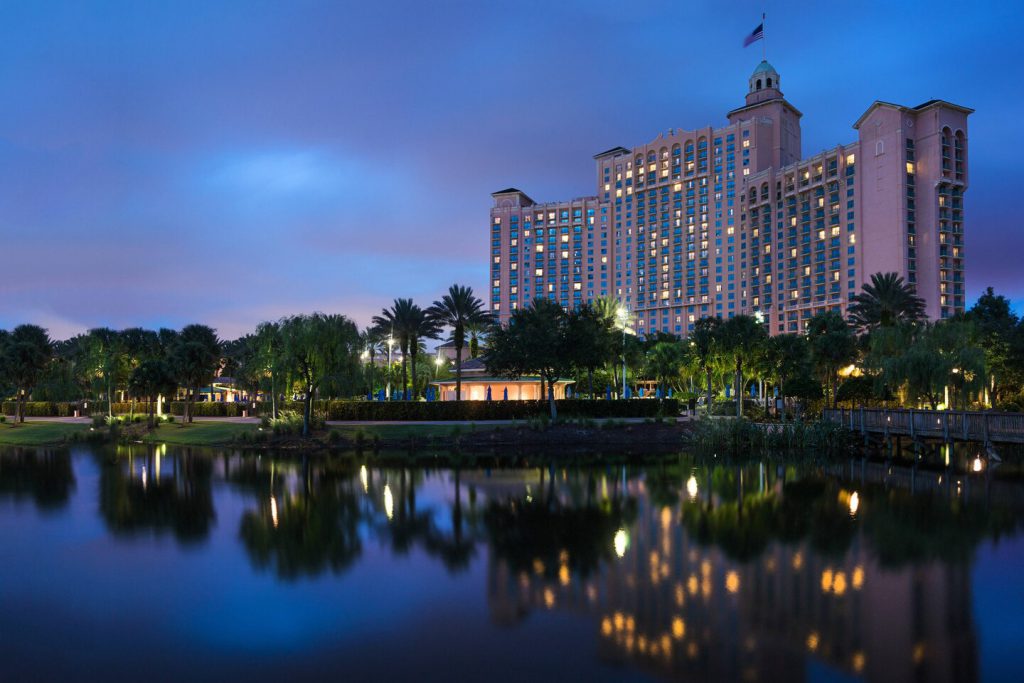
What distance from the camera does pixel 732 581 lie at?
12945 mm

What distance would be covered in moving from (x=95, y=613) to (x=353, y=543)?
6.09 m

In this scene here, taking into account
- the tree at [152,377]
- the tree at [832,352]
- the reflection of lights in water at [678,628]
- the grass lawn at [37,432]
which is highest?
the tree at [832,352]

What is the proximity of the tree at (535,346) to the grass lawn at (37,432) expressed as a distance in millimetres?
36619

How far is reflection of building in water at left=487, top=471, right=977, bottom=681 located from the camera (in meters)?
9.20

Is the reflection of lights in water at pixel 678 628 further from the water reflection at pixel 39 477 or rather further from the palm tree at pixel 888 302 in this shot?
the palm tree at pixel 888 302

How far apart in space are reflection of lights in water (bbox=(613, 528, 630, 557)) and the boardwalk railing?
22960mm

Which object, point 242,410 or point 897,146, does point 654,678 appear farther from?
point 897,146

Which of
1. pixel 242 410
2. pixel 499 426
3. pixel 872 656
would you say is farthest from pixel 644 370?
pixel 872 656

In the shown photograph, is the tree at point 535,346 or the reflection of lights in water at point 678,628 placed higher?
the tree at point 535,346

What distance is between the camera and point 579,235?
198 metres

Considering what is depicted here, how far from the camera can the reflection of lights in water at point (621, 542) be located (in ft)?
50.7

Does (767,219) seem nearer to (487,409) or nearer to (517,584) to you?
(487,409)

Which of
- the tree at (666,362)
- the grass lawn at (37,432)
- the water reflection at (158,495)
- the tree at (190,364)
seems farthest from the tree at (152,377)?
the tree at (666,362)

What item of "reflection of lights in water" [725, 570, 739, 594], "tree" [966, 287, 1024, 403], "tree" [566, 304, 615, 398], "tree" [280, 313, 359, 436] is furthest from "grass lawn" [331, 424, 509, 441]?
"tree" [966, 287, 1024, 403]
